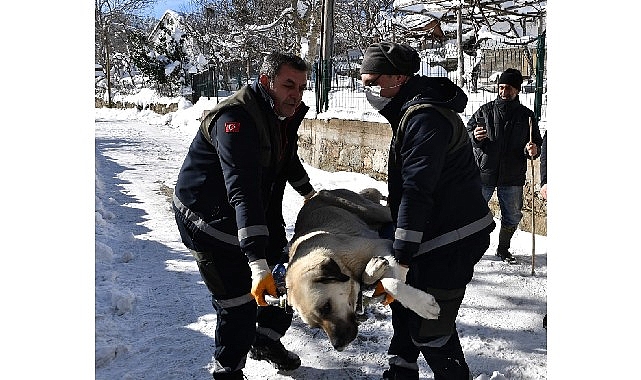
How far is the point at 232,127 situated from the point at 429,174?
2.98 feet

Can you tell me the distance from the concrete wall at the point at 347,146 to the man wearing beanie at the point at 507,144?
1115 millimetres

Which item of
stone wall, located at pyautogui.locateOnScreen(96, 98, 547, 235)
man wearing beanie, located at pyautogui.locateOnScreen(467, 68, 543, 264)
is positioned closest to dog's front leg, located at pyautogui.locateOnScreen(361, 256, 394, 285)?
man wearing beanie, located at pyautogui.locateOnScreen(467, 68, 543, 264)

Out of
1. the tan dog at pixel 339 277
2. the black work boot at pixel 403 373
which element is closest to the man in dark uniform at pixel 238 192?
the tan dog at pixel 339 277

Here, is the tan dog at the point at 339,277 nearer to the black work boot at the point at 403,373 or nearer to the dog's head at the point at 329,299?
the dog's head at the point at 329,299

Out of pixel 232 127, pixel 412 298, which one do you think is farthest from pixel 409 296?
pixel 232 127

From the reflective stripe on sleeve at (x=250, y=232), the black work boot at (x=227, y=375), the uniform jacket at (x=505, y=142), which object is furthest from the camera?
the uniform jacket at (x=505, y=142)

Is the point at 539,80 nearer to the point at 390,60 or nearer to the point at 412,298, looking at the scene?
the point at 390,60

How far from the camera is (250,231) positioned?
7.72 feet

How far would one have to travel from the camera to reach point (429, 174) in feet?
7.44

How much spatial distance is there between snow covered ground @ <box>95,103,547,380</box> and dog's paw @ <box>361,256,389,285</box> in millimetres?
1170

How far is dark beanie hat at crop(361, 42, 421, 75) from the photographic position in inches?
97.8

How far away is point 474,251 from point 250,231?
3.48 ft

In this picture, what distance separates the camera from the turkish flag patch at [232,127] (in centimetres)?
244

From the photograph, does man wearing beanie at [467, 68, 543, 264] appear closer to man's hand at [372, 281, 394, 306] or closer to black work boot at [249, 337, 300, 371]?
black work boot at [249, 337, 300, 371]
